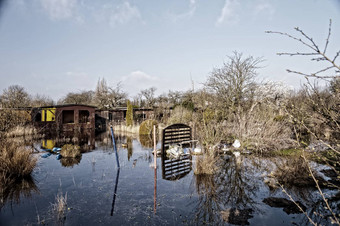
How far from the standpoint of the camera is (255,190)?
18.3 ft

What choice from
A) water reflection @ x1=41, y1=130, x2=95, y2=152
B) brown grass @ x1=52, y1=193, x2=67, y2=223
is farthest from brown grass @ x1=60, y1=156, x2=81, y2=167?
brown grass @ x1=52, y1=193, x2=67, y2=223

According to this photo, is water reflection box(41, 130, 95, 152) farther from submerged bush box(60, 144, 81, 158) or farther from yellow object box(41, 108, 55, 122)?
yellow object box(41, 108, 55, 122)

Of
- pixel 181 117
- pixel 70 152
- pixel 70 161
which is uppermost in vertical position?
pixel 181 117

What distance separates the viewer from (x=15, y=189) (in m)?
5.62

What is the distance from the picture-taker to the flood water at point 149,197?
4070mm

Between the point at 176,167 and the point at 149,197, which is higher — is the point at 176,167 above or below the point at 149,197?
above

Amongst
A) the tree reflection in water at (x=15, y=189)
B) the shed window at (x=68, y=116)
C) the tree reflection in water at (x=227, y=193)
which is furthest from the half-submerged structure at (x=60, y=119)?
the tree reflection in water at (x=227, y=193)

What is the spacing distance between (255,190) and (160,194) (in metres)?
2.45

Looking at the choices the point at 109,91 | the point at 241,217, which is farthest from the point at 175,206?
the point at 109,91

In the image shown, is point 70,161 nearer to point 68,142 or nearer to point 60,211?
point 60,211

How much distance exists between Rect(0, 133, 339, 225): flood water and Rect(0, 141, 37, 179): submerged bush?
400 mm

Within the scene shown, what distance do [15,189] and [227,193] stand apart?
5426 mm

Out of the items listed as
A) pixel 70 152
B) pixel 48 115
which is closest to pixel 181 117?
pixel 70 152

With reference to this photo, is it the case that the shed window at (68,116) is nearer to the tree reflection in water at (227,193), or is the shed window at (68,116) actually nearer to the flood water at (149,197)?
the flood water at (149,197)
